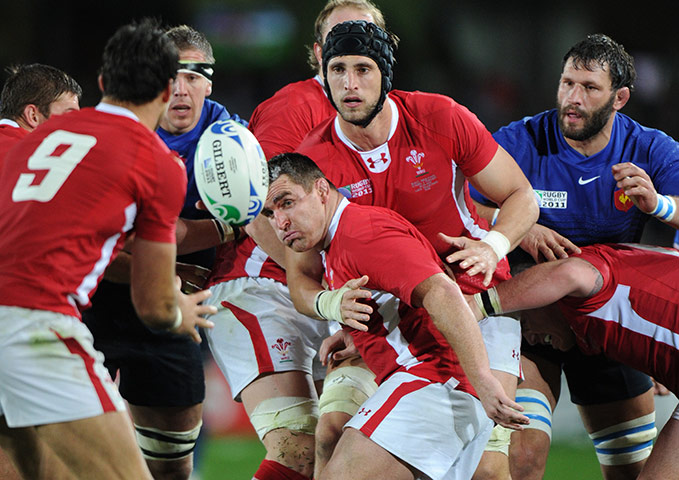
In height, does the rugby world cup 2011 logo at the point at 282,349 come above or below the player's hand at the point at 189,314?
below

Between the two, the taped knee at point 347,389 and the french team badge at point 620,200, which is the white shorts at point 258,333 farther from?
the french team badge at point 620,200

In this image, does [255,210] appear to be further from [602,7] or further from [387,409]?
[602,7]

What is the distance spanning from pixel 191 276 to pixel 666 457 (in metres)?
2.80

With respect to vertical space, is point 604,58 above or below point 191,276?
above

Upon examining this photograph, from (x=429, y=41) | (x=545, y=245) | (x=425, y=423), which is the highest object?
(x=429, y=41)

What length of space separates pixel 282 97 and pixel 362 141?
0.96 meters

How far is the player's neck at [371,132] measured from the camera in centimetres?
438

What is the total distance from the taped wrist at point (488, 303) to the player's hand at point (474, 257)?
0.13m

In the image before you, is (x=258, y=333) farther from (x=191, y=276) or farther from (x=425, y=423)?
(x=425, y=423)

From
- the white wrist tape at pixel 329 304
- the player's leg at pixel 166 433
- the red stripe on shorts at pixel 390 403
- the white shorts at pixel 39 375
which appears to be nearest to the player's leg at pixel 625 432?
the red stripe on shorts at pixel 390 403

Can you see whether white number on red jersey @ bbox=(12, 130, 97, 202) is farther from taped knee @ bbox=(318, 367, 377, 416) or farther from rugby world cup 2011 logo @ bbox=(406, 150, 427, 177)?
taped knee @ bbox=(318, 367, 377, 416)

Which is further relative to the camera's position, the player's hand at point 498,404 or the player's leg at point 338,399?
the player's leg at point 338,399

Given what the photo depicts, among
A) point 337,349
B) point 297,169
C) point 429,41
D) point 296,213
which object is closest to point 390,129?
point 297,169

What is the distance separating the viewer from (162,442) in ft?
17.0
